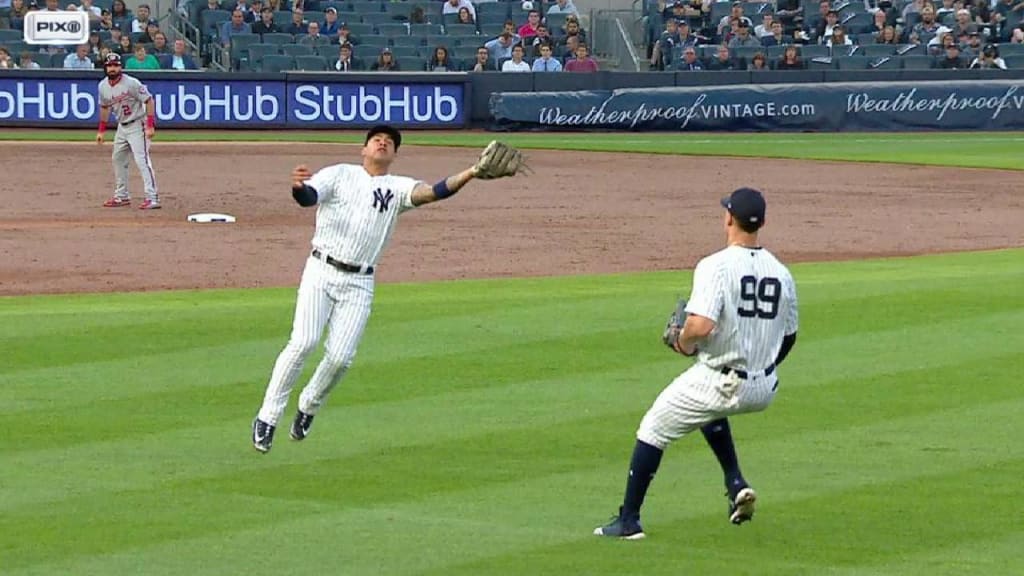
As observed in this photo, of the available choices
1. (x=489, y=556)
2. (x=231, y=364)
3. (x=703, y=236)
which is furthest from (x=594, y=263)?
(x=489, y=556)

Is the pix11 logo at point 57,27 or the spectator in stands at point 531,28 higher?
the pix11 logo at point 57,27

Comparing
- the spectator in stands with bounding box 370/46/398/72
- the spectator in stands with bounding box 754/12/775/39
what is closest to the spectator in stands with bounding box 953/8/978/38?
the spectator in stands with bounding box 754/12/775/39

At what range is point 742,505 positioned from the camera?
7.82 meters

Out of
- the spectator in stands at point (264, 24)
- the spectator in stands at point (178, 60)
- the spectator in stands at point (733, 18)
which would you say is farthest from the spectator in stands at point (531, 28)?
the spectator in stands at point (178, 60)

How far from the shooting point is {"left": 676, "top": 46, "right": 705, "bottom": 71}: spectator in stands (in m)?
35.9

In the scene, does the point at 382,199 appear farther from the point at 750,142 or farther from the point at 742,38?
the point at 742,38

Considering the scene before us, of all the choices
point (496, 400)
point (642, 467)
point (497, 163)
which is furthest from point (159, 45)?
point (642, 467)

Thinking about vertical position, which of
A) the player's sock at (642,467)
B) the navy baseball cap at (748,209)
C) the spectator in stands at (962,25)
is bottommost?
the spectator in stands at (962,25)

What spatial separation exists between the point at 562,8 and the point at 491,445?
29.6 metres

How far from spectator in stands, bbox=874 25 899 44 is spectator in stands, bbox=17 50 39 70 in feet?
56.4

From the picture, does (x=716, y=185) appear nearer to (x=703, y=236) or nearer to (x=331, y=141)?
(x=703, y=236)

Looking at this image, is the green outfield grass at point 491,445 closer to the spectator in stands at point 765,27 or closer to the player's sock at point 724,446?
the player's sock at point 724,446

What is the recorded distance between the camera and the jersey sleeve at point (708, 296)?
7.53 meters

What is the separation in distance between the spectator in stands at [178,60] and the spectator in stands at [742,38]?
10.9 meters
